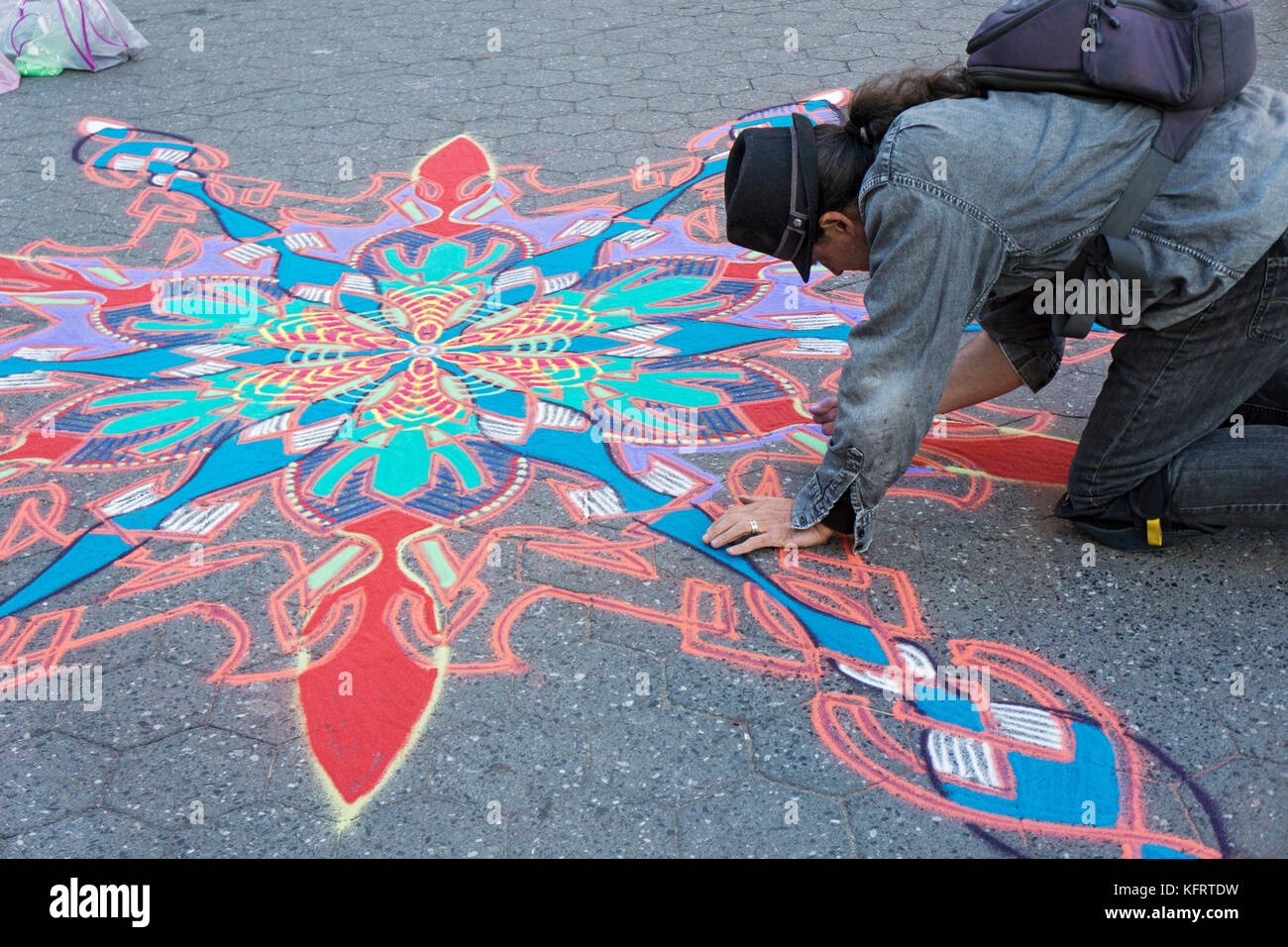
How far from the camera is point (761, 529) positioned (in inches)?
93.0

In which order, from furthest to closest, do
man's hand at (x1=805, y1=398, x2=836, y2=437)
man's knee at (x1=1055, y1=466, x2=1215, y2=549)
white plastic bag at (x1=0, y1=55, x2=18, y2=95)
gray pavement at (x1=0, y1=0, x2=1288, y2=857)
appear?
white plastic bag at (x1=0, y1=55, x2=18, y2=95) < man's hand at (x1=805, y1=398, x2=836, y2=437) < man's knee at (x1=1055, y1=466, x2=1215, y2=549) < gray pavement at (x1=0, y1=0, x2=1288, y2=857)

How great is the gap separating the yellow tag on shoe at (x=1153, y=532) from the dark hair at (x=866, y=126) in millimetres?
978

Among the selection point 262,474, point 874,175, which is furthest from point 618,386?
point 874,175

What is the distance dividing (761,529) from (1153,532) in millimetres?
833

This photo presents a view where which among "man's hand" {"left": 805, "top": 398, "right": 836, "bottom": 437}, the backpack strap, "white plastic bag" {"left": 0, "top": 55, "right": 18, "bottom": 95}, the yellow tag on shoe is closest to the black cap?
the backpack strap

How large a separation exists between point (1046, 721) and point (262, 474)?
1899 millimetres

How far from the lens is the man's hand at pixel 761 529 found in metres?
2.33

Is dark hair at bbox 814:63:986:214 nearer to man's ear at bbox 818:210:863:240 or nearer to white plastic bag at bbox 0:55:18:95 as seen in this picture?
man's ear at bbox 818:210:863:240

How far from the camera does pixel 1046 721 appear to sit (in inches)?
76.5

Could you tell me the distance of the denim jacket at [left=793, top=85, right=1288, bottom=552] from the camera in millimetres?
1855

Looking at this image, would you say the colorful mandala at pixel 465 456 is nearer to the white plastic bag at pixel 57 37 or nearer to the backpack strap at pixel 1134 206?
the backpack strap at pixel 1134 206

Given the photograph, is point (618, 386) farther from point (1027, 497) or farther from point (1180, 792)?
point (1180, 792)

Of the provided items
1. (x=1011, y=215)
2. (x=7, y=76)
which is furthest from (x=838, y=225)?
(x=7, y=76)

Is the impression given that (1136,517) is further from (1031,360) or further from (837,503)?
(837,503)
